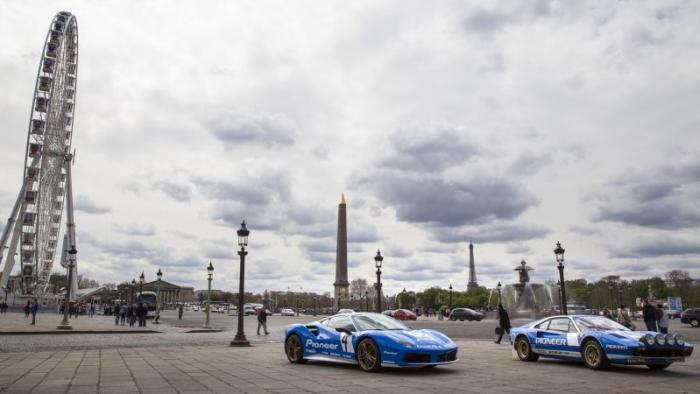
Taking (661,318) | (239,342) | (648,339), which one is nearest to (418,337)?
(648,339)

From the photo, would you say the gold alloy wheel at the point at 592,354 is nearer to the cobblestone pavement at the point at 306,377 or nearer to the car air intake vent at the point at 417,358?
→ the cobblestone pavement at the point at 306,377

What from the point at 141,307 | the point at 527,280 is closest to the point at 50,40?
the point at 141,307

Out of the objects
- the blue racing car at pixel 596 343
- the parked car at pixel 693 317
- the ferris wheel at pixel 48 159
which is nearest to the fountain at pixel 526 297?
the parked car at pixel 693 317

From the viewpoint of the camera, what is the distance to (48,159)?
62969 mm

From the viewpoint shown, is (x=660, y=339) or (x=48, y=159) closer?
(x=660, y=339)

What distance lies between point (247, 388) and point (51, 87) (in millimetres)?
60310

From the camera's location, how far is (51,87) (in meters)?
60.4

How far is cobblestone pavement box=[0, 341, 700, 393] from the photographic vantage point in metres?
10.1

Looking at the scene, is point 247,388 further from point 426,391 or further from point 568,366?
point 568,366

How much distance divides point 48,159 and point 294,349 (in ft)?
191

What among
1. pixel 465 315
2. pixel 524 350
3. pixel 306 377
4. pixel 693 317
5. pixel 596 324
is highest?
pixel 596 324

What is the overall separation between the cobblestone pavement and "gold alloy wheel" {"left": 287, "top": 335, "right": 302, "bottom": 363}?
1.20 ft

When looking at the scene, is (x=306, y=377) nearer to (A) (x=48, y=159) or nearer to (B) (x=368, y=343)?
(B) (x=368, y=343)

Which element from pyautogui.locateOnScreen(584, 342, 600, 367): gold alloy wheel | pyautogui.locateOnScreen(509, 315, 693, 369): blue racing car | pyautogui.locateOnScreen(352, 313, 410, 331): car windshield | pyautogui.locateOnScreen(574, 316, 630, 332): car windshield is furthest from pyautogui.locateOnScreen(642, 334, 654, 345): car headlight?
pyautogui.locateOnScreen(352, 313, 410, 331): car windshield
